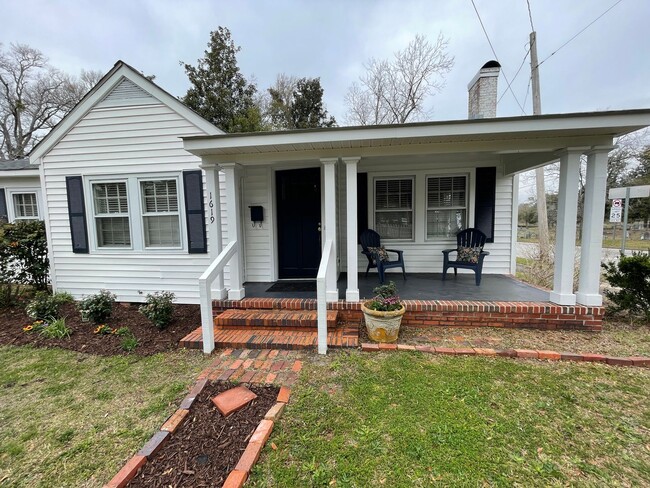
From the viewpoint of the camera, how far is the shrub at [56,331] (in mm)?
3537

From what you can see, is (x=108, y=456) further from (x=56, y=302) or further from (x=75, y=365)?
(x=56, y=302)

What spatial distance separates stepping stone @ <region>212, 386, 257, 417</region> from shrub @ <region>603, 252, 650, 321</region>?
4.63 metres

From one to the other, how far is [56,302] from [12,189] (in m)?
4.10

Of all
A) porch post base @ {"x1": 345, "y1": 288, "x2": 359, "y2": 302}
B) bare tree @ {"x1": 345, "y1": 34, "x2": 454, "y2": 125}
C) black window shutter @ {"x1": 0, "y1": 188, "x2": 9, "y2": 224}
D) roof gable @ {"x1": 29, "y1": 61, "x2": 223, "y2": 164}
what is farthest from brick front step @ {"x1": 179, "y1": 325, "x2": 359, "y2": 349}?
bare tree @ {"x1": 345, "y1": 34, "x2": 454, "y2": 125}

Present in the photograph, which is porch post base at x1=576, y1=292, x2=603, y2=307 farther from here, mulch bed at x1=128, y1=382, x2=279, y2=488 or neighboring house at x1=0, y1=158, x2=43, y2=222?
neighboring house at x1=0, y1=158, x2=43, y2=222

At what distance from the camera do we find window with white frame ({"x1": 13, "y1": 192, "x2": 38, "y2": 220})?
20.6 feet

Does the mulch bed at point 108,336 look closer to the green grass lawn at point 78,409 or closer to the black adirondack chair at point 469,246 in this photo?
the green grass lawn at point 78,409

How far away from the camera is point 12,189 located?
20.3 feet

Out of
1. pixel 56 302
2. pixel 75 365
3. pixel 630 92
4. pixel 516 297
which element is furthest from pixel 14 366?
pixel 630 92

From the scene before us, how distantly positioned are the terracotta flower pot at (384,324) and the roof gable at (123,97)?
379cm

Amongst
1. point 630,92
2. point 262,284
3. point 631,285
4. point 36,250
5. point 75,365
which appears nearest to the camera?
point 75,365

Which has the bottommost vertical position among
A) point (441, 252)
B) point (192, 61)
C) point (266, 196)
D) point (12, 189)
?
point (441, 252)

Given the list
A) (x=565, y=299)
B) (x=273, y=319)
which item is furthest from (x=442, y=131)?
(x=273, y=319)

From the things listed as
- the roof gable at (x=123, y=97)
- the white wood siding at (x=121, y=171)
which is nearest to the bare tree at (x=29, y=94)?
the roof gable at (x=123, y=97)
